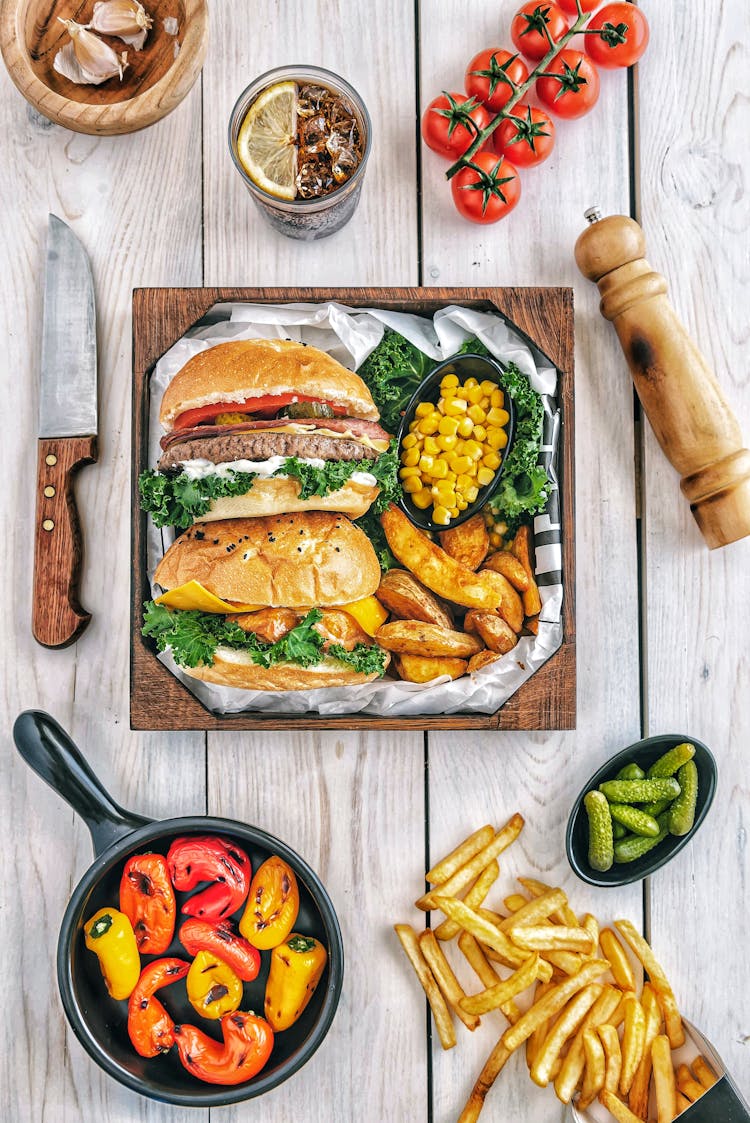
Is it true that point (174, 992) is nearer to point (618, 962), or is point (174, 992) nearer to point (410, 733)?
point (410, 733)

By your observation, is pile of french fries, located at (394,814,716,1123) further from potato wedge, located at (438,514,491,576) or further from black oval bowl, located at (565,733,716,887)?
potato wedge, located at (438,514,491,576)

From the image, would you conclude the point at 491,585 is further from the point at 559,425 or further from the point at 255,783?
the point at 255,783

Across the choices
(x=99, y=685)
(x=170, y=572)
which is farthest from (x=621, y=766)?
(x=99, y=685)

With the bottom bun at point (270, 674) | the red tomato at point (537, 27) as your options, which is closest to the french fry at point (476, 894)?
the bottom bun at point (270, 674)

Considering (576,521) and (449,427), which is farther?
(576,521)

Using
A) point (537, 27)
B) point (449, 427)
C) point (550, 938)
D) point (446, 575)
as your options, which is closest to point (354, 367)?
point (449, 427)

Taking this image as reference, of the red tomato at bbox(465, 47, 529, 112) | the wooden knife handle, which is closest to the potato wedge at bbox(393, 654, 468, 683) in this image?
the wooden knife handle

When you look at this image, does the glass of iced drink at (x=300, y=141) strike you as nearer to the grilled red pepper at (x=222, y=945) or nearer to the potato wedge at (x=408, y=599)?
the potato wedge at (x=408, y=599)

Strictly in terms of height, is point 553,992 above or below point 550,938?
below
